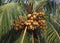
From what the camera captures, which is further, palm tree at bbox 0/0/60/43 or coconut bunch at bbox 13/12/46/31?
coconut bunch at bbox 13/12/46/31

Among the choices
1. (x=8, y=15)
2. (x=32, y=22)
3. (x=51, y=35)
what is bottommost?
(x=51, y=35)

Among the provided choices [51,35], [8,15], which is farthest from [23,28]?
[51,35]

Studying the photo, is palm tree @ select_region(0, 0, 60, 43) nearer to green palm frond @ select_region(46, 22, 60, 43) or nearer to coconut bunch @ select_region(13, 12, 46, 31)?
green palm frond @ select_region(46, 22, 60, 43)

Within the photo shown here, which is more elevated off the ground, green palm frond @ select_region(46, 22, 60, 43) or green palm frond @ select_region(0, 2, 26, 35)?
green palm frond @ select_region(0, 2, 26, 35)

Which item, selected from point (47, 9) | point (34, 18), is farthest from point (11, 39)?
point (47, 9)

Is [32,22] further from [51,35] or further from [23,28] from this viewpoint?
[51,35]

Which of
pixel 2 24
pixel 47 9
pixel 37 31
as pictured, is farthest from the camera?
pixel 47 9

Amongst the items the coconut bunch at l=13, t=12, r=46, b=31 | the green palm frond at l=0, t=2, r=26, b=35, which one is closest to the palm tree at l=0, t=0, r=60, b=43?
the green palm frond at l=0, t=2, r=26, b=35

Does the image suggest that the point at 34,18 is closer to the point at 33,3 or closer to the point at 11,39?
the point at 33,3
